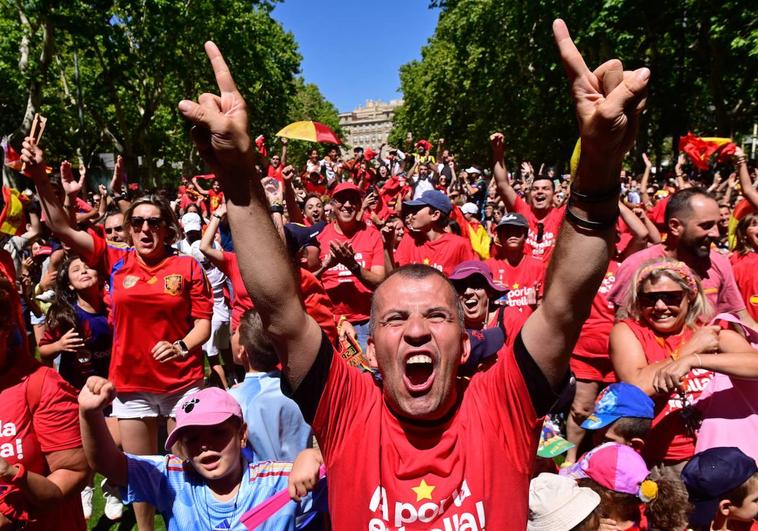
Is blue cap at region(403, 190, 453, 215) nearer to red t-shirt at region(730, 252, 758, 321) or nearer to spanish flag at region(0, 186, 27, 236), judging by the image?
red t-shirt at region(730, 252, 758, 321)

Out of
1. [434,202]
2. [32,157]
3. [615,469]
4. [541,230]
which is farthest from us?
[541,230]

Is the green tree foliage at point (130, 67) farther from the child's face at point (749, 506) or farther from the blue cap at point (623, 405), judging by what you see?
the child's face at point (749, 506)

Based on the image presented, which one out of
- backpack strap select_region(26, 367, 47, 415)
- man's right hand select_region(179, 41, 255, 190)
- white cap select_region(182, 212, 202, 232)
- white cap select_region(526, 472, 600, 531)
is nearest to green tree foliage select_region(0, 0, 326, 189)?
white cap select_region(182, 212, 202, 232)

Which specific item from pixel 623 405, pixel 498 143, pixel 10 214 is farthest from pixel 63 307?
pixel 623 405

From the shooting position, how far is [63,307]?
4.30m

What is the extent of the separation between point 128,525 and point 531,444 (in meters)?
3.72

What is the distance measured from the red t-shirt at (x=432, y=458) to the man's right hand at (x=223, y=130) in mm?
628

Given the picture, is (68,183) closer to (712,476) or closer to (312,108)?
(712,476)

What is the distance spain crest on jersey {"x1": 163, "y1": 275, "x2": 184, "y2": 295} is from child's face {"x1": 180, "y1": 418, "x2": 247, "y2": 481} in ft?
5.50

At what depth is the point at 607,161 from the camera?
1.44 m

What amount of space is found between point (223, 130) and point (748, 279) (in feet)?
13.9

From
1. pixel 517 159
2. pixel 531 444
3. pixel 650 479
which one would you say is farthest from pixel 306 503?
pixel 517 159

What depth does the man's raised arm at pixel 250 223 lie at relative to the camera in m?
1.56

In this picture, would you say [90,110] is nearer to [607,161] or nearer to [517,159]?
[517,159]
